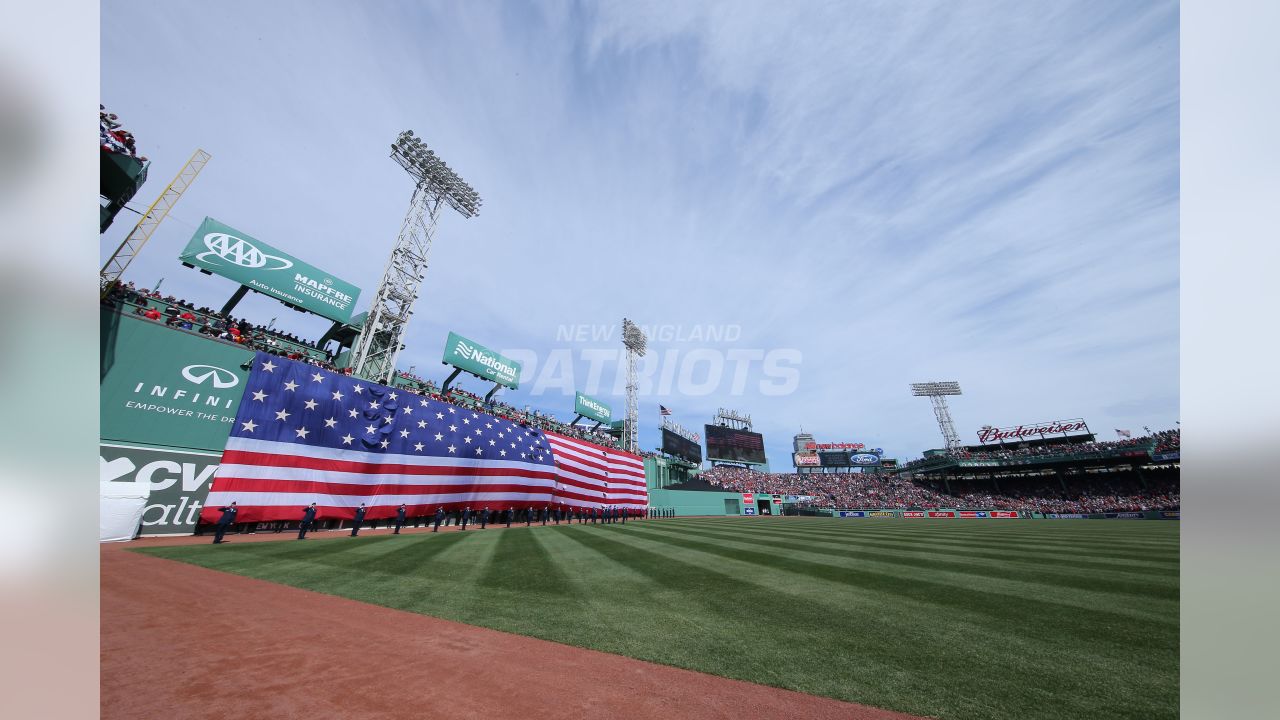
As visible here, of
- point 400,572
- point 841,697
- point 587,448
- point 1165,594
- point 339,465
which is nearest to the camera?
point 841,697

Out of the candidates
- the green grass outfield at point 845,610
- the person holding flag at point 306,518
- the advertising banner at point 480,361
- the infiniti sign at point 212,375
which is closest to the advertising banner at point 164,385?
the infiniti sign at point 212,375

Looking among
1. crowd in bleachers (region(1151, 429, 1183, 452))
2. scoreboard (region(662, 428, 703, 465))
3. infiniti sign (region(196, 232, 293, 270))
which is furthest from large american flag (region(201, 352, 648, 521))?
crowd in bleachers (region(1151, 429, 1183, 452))

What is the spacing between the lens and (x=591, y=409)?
160 feet

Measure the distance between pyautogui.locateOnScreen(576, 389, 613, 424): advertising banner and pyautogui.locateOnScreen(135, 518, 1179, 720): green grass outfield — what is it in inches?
1317

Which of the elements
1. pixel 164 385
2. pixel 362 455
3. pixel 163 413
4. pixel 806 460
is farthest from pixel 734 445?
pixel 164 385

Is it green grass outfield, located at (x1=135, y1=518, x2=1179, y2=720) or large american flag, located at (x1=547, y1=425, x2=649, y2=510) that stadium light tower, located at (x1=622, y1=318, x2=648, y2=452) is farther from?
green grass outfield, located at (x1=135, y1=518, x2=1179, y2=720)

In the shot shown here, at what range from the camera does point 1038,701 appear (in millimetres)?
3807

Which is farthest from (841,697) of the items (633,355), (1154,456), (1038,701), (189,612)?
(1154,456)

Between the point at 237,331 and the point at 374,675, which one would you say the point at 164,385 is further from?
the point at 374,675

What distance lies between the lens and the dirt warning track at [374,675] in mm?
3910

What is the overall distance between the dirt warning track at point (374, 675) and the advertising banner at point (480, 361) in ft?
88.0

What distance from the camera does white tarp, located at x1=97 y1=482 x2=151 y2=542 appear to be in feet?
45.5
